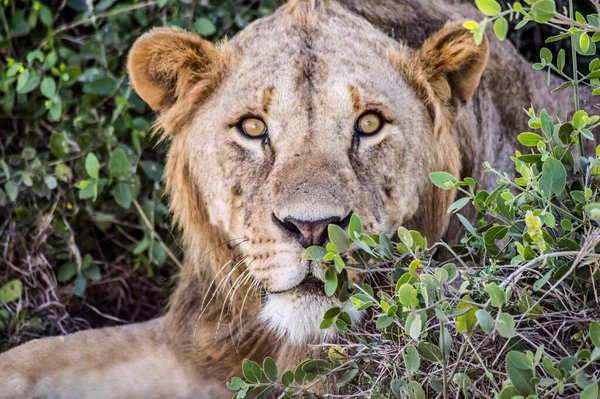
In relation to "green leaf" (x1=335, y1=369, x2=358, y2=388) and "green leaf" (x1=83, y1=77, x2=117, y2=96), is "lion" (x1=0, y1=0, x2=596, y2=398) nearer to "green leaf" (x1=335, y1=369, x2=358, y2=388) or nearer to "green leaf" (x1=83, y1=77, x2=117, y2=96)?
"green leaf" (x1=335, y1=369, x2=358, y2=388)

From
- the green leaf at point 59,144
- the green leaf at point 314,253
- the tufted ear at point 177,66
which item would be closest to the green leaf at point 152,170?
the green leaf at point 59,144

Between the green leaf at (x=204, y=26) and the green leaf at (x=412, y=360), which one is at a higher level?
the green leaf at (x=204, y=26)

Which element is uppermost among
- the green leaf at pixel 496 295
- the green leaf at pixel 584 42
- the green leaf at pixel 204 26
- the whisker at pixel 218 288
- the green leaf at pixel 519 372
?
the green leaf at pixel 584 42

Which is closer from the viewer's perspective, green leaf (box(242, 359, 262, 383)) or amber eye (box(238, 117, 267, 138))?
green leaf (box(242, 359, 262, 383))

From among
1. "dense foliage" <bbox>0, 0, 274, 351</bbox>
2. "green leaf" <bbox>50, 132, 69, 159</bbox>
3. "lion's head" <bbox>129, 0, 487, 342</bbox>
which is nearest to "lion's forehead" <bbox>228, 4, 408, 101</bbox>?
"lion's head" <bbox>129, 0, 487, 342</bbox>

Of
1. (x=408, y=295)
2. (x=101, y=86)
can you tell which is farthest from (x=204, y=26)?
(x=408, y=295)

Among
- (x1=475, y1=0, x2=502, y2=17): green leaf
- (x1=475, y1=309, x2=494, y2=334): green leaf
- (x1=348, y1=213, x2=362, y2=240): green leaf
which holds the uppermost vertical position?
(x1=475, y1=0, x2=502, y2=17): green leaf

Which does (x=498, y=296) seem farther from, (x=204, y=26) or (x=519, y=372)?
(x=204, y=26)

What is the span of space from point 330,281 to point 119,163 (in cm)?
232

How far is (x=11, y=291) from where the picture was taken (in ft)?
17.5

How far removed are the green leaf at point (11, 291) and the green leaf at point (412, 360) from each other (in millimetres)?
3133

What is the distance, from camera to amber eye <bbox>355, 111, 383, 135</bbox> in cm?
368

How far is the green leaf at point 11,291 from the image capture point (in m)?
5.30

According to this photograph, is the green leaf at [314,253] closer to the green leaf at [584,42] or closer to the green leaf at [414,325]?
the green leaf at [414,325]
